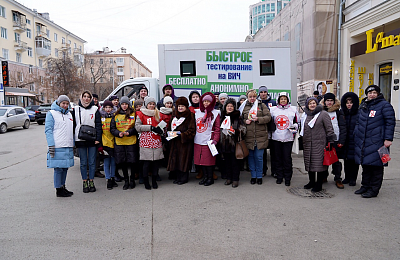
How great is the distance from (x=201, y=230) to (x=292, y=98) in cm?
463

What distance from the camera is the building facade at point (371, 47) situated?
12859 mm

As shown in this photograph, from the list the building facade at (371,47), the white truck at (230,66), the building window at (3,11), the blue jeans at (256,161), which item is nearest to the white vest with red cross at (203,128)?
the blue jeans at (256,161)

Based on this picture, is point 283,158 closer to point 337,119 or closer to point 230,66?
point 337,119

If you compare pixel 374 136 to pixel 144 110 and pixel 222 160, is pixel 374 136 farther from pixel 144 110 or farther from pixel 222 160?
pixel 144 110

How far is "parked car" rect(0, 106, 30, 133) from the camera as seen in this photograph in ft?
55.6

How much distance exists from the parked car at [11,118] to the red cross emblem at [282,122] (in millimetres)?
17381

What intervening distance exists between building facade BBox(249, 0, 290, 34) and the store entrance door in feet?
256

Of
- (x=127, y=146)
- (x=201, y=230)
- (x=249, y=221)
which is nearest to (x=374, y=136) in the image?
(x=249, y=221)

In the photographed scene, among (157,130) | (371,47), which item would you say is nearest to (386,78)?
(371,47)

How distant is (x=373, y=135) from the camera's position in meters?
4.77

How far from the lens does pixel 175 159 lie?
575 cm

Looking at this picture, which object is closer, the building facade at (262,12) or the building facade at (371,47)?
the building facade at (371,47)

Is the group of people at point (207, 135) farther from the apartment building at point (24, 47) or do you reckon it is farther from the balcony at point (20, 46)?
the balcony at point (20, 46)

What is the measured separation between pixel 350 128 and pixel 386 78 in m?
12.5
